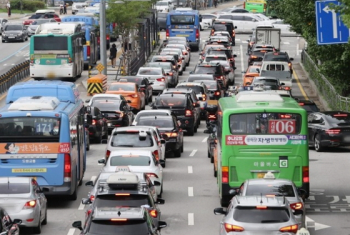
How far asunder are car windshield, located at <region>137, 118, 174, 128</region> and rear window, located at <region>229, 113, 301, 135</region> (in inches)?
474

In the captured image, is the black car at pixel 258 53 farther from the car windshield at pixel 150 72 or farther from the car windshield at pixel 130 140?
the car windshield at pixel 130 140

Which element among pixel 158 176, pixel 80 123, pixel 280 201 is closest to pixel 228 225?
pixel 280 201

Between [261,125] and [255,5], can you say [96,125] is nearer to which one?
[261,125]

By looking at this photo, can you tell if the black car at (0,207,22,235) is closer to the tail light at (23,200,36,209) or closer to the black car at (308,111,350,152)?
the tail light at (23,200,36,209)

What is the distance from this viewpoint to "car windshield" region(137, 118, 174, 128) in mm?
37719

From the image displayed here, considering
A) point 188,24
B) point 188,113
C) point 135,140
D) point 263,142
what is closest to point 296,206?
point 263,142

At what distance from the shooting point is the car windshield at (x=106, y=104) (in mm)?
43656

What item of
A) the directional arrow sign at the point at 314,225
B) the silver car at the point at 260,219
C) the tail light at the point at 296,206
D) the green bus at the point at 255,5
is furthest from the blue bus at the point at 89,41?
the silver car at the point at 260,219

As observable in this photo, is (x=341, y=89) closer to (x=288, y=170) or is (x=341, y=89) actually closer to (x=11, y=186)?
(x=288, y=170)

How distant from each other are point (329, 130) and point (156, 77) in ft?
70.3

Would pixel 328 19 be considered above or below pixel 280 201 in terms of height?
above

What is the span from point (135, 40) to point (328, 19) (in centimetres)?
5095

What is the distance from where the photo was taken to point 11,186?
23719mm

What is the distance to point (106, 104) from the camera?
4388 cm
